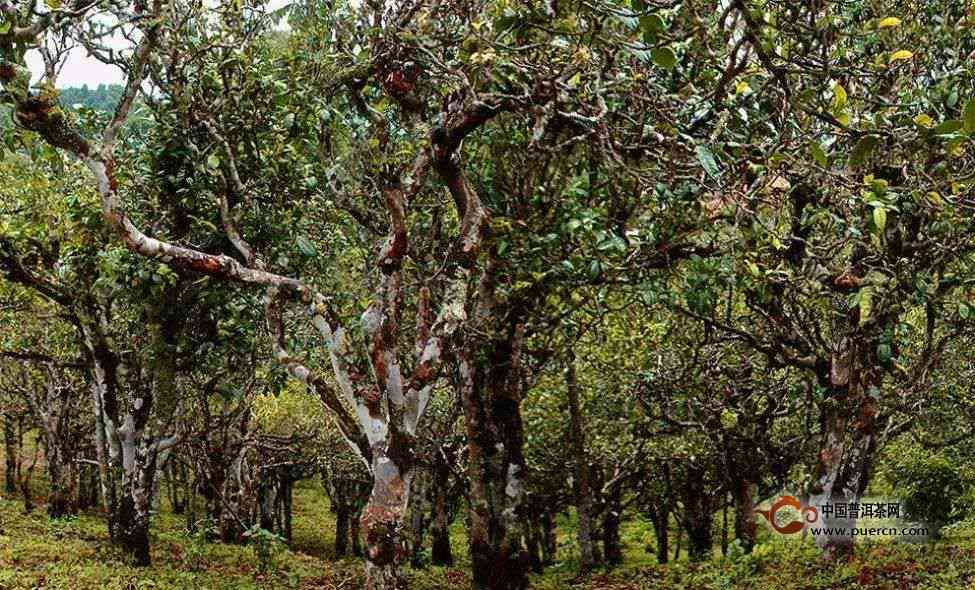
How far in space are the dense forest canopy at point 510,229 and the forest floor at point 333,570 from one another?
0.34 metres

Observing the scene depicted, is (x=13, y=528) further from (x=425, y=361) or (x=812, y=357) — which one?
(x=812, y=357)

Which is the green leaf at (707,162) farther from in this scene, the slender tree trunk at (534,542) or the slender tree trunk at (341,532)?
the slender tree trunk at (341,532)

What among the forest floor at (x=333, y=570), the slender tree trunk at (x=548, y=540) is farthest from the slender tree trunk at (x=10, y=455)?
the slender tree trunk at (x=548, y=540)

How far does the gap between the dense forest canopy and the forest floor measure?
0.34m

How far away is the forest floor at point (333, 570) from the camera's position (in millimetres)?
12562

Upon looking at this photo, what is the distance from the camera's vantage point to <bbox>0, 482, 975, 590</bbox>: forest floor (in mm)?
12562

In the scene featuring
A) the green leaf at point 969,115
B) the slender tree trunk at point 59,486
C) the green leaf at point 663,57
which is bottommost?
the slender tree trunk at point 59,486

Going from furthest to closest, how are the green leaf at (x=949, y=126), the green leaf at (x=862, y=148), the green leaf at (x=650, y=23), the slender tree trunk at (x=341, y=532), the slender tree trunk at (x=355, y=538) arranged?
1. the slender tree trunk at (x=355, y=538)
2. the slender tree trunk at (x=341, y=532)
3. the green leaf at (x=650, y=23)
4. the green leaf at (x=862, y=148)
5. the green leaf at (x=949, y=126)

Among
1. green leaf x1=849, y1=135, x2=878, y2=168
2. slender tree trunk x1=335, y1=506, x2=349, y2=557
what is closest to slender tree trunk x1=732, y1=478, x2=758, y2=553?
green leaf x1=849, y1=135, x2=878, y2=168

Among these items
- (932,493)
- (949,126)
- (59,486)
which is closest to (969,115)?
(949,126)

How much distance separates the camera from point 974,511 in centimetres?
2036

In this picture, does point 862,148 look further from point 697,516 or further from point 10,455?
point 10,455

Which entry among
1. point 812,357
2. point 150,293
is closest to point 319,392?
point 150,293

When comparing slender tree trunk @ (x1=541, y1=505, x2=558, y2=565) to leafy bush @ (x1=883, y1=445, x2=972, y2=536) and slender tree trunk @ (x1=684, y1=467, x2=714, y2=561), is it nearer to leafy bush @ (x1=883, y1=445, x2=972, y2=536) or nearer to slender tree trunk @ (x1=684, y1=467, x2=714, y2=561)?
slender tree trunk @ (x1=684, y1=467, x2=714, y2=561)
